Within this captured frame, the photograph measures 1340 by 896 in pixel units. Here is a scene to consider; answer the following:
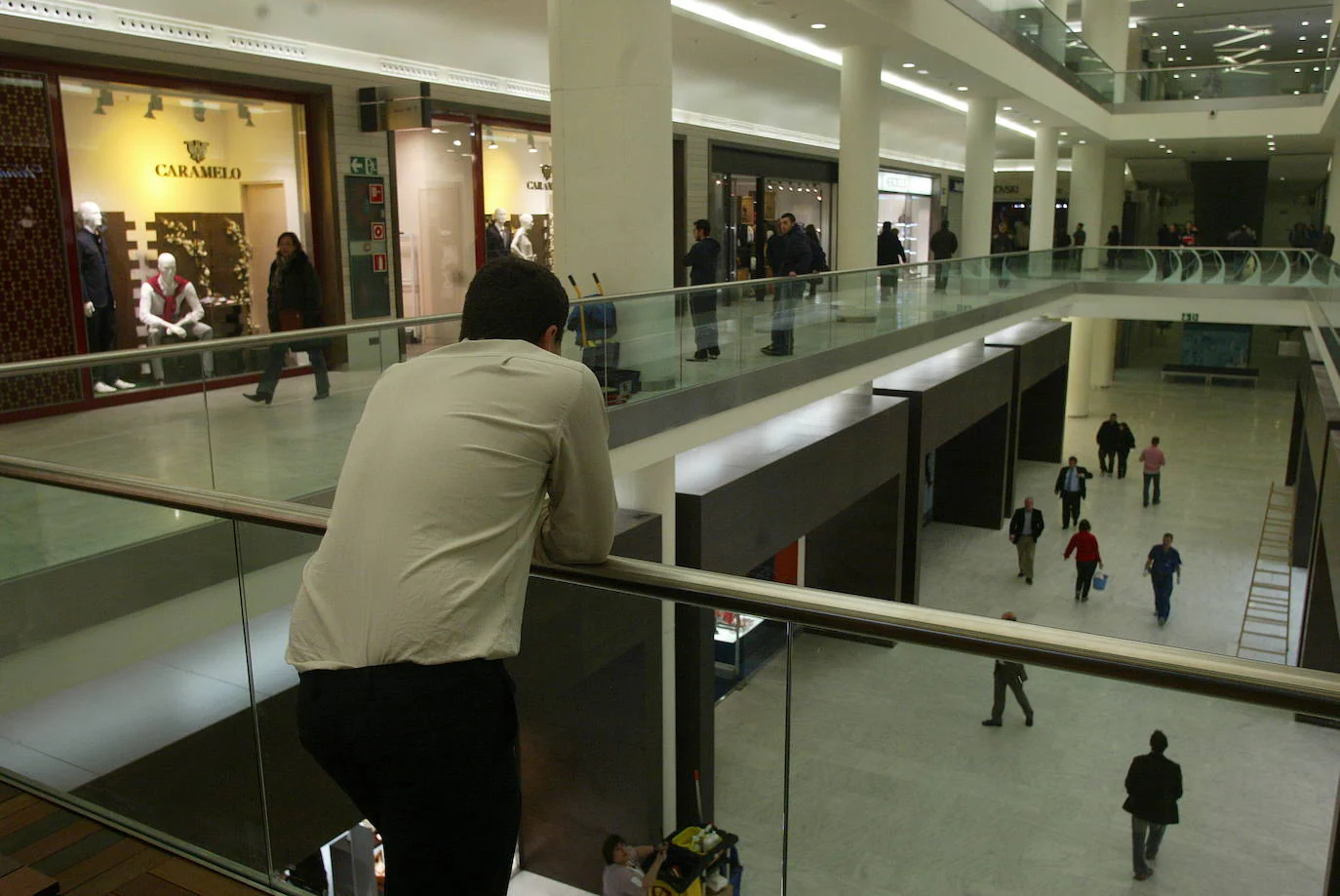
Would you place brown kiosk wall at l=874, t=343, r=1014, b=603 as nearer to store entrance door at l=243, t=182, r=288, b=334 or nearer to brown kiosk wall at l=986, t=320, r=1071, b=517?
brown kiosk wall at l=986, t=320, r=1071, b=517

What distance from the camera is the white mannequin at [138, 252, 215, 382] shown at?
448 inches

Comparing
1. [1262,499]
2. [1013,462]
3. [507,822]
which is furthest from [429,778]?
[1262,499]

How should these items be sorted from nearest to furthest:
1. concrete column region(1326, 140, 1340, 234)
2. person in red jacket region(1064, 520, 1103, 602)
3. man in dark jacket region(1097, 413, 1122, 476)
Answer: person in red jacket region(1064, 520, 1103, 602) < man in dark jacket region(1097, 413, 1122, 476) < concrete column region(1326, 140, 1340, 234)

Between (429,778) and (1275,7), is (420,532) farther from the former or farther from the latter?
(1275,7)

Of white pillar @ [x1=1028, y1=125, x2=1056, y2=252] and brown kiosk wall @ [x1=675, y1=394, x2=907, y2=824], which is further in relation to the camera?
white pillar @ [x1=1028, y1=125, x2=1056, y2=252]

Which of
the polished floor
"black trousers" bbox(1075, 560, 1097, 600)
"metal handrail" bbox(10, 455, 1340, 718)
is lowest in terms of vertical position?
"black trousers" bbox(1075, 560, 1097, 600)

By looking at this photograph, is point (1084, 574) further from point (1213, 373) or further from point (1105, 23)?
point (1213, 373)

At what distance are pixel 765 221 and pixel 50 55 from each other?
1633 cm

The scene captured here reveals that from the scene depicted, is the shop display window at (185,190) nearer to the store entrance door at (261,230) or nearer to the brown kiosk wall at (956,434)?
the store entrance door at (261,230)

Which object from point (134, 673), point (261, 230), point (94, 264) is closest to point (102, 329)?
point (94, 264)

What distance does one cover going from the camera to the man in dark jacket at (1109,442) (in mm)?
25125

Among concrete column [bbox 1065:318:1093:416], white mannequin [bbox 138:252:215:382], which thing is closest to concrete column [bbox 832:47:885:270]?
white mannequin [bbox 138:252:215:382]

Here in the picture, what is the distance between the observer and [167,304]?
38.0ft

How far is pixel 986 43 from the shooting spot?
18844 mm
